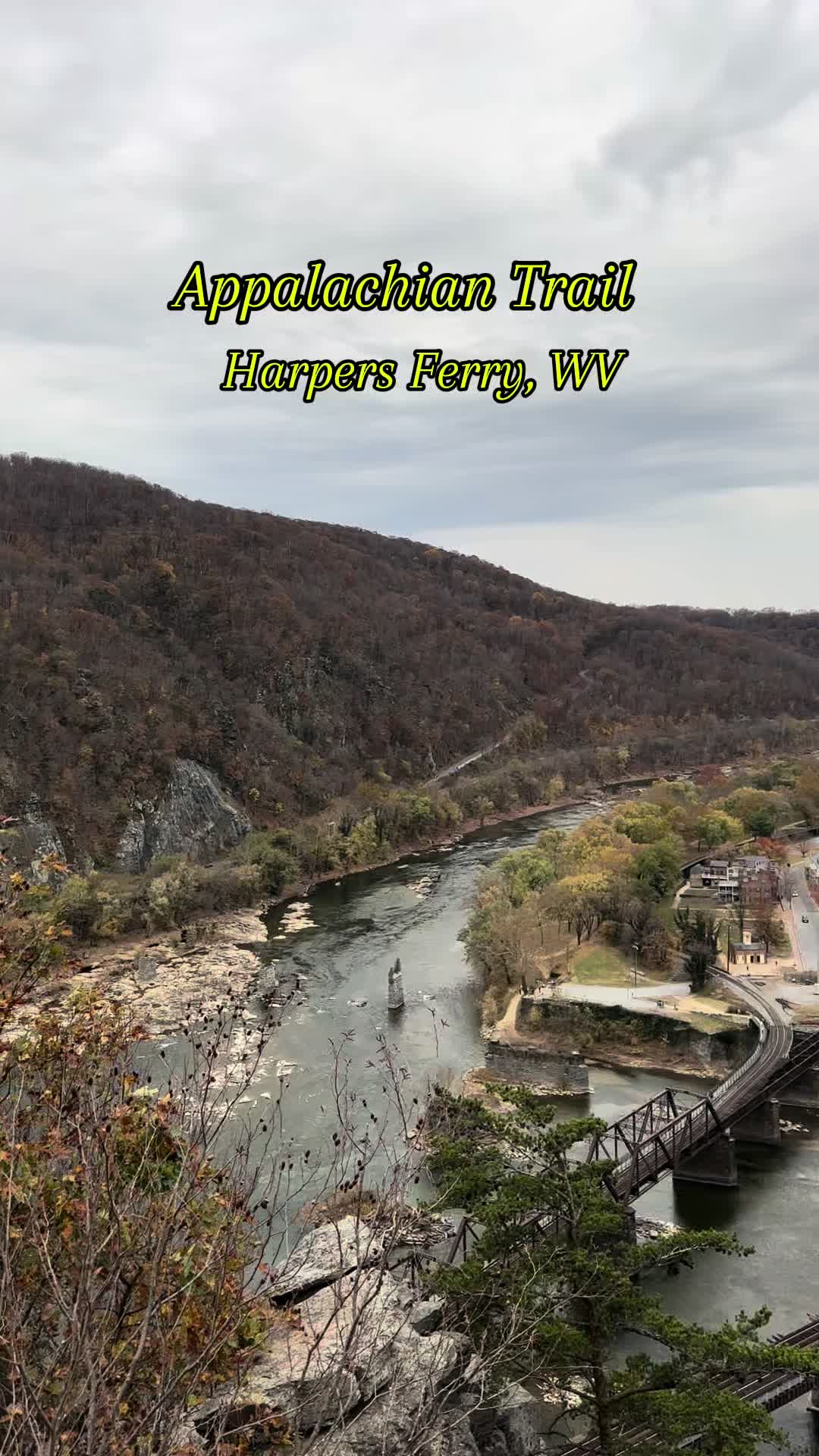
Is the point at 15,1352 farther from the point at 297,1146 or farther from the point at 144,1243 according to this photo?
the point at 297,1146

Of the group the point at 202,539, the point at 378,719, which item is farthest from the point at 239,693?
the point at 202,539

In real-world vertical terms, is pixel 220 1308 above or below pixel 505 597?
below

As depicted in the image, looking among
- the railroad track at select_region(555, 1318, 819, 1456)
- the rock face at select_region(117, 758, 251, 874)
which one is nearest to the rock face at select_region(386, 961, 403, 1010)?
the railroad track at select_region(555, 1318, 819, 1456)

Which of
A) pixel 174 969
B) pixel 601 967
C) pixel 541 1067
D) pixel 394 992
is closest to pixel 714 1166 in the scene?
pixel 541 1067

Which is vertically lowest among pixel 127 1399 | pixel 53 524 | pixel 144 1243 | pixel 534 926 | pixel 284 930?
pixel 284 930

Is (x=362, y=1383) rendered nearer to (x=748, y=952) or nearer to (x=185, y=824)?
(x=748, y=952)

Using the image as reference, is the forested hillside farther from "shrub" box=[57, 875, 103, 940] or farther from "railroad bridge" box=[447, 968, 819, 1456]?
"railroad bridge" box=[447, 968, 819, 1456]
